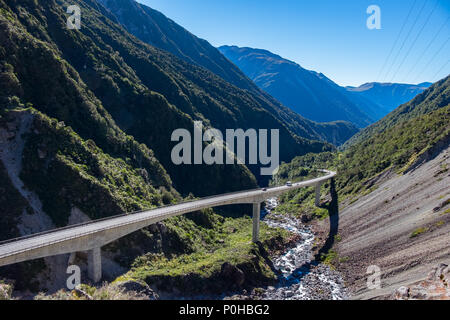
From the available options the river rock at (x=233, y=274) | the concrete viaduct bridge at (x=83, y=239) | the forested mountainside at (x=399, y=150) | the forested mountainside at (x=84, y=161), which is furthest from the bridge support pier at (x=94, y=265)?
the forested mountainside at (x=399, y=150)

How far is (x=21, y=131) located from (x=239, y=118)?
122m

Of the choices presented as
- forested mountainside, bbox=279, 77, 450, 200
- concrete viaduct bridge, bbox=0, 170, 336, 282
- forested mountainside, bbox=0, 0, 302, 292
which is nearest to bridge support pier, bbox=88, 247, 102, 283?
concrete viaduct bridge, bbox=0, 170, 336, 282

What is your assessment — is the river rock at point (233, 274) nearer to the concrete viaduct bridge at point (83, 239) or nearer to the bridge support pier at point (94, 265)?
the concrete viaduct bridge at point (83, 239)

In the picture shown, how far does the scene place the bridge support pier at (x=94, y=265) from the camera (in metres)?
30.9

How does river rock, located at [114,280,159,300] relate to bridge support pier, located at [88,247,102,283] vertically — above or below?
below

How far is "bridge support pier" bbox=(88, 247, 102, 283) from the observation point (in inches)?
1217

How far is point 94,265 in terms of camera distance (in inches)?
1224

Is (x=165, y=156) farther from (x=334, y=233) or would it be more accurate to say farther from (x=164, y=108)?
(x=334, y=233)

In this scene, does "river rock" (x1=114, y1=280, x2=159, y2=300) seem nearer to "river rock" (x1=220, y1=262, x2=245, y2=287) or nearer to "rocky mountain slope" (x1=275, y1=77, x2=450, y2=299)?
"river rock" (x1=220, y1=262, x2=245, y2=287)

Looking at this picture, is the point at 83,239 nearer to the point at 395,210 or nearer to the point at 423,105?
the point at 395,210

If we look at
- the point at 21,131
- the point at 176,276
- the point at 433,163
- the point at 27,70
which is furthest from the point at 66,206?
the point at 433,163


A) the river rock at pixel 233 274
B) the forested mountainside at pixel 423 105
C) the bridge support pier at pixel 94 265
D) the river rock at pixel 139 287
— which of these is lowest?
the river rock at pixel 233 274

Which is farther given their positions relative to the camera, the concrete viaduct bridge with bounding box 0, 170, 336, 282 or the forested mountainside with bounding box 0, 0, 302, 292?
the forested mountainside with bounding box 0, 0, 302, 292

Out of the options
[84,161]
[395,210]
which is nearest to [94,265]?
[84,161]
